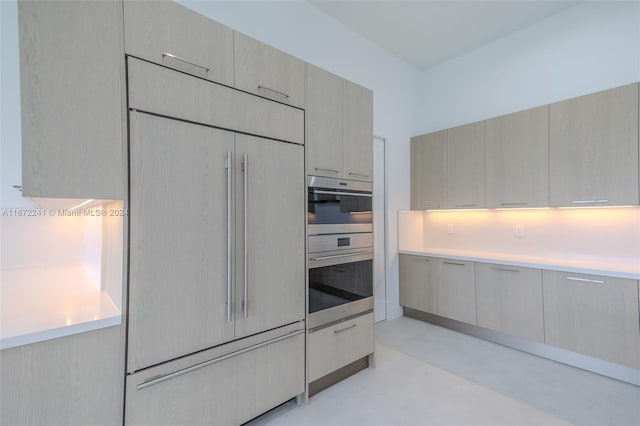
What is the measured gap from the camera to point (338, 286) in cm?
229

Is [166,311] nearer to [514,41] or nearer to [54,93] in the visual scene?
[54,93]

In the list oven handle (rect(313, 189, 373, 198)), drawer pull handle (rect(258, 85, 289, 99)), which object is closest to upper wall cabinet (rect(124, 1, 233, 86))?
drawer pull handle (rect(258, 85, 289, 99))

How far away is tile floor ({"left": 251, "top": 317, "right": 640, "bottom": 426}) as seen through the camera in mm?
1898

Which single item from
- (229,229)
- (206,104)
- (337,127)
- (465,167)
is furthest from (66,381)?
(465,167)

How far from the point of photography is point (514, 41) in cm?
339

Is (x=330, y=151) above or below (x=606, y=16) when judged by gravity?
below

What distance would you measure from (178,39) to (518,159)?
3.18m

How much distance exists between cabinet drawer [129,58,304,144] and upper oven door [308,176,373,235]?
0.41m

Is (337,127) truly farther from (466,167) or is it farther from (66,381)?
(66,381)

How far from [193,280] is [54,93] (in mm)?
994

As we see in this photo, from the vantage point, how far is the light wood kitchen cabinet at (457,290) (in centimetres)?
316

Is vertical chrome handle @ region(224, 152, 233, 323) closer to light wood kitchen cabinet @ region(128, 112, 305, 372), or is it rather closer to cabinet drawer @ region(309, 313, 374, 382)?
light wood kitchen cabinet @ region(128, 112, 305, 372)

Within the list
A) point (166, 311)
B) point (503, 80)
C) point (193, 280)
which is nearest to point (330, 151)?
point (193, 280)

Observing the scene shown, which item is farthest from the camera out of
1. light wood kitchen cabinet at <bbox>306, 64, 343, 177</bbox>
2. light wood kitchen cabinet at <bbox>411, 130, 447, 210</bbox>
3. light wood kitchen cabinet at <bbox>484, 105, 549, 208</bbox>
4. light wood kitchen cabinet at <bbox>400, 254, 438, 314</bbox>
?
light wood kitchen cabinet at <bbox>411, 130, 447, 210</bbox>
